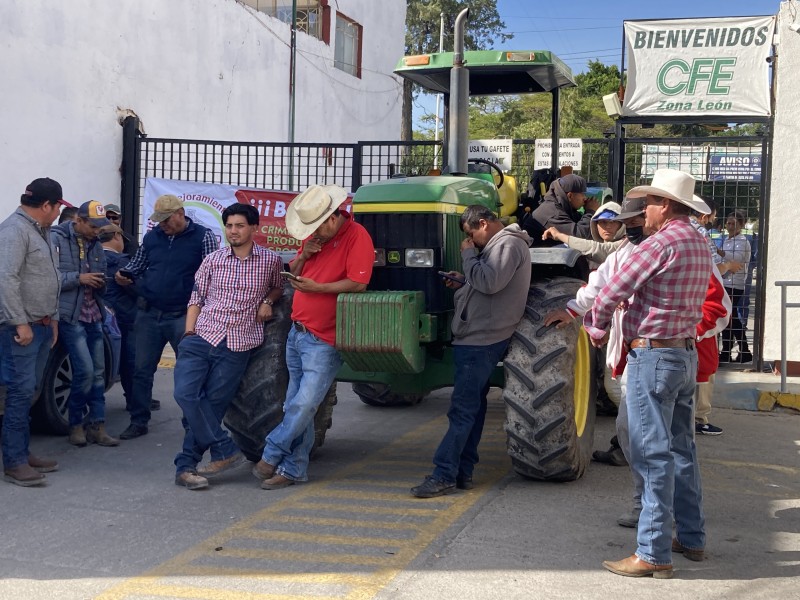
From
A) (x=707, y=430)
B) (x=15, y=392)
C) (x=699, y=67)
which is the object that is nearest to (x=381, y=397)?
(x=707, y=430)

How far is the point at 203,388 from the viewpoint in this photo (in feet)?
21.3

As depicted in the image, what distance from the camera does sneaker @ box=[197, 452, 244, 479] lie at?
6.44m

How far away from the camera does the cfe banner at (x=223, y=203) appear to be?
41.0 ft

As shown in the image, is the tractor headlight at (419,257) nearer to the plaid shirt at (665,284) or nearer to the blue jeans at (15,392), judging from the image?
the plaid shirt at (665,284)

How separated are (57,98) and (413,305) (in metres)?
8.76

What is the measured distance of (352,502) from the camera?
6.03 metres

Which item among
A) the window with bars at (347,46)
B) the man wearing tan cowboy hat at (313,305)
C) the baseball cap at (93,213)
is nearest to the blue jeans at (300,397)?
the man wearing tan cowboy hat at (313,305)

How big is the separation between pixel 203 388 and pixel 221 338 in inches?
13.8

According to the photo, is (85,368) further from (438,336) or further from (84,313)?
(438,336)

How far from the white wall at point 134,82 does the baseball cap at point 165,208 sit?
5.65 m

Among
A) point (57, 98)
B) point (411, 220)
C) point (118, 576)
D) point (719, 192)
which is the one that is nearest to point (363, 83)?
point (57, 98)

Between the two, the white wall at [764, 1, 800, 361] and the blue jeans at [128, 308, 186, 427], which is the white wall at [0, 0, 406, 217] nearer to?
the blue jeans at [128, 308, 186, 427]

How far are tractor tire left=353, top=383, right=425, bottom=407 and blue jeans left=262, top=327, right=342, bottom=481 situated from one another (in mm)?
2655

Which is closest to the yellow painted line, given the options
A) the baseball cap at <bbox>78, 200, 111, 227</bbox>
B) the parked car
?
the parked car
